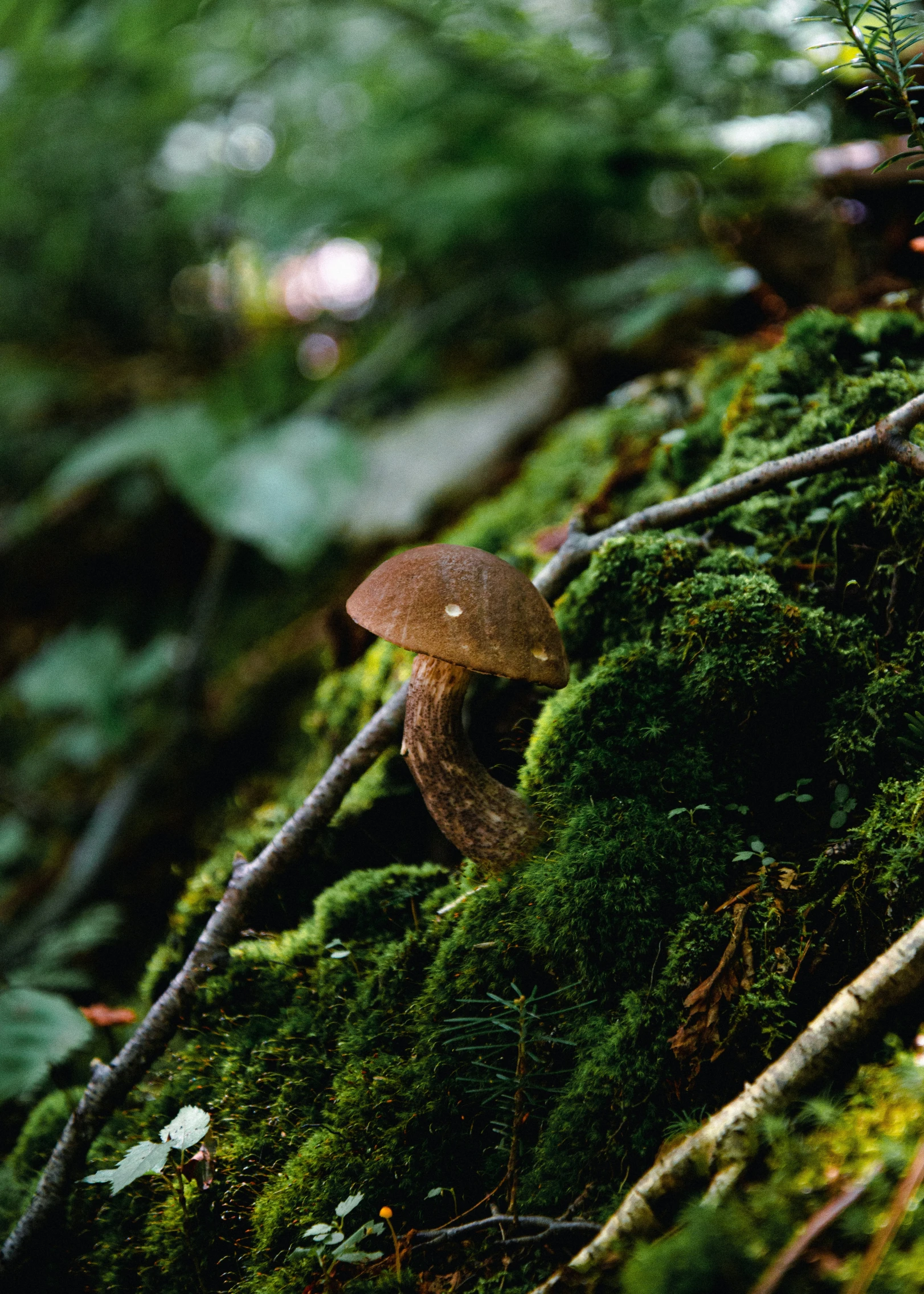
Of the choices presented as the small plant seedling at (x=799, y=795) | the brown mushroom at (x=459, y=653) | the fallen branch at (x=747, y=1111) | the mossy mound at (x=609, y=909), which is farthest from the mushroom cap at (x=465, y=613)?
the fallen branch at (x=747, y=1111)

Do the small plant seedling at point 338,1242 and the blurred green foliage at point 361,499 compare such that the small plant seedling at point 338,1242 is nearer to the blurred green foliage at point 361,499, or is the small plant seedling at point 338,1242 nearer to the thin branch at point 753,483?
the blurred green foliage at point 361,499

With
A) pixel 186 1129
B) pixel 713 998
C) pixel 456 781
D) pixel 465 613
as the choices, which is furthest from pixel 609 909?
pixel 186 1129

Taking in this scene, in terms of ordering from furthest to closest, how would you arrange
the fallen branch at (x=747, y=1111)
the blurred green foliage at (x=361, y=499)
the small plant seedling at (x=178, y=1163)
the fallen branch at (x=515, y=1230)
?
the blurred green foliage at (x=361, y=499)
the small plant seedling at (x=178, y=1163)
the fallen branch at (x=515, y=1230)
the fallen branch at (x=747, y=1111)

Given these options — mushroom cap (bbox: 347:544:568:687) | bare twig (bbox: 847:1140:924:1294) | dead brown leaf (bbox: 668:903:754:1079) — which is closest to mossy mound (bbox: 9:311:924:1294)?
dead brown leaf (bbox: 668:903:754:1079)

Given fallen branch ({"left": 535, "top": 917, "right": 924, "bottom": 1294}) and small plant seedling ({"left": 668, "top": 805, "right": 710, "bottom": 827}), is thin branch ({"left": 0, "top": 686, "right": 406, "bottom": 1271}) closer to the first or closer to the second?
small plant seedling ({"left": 668, "top": 805, "right": 710, "bottom": 827})

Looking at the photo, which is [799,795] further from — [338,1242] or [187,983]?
[187,983]

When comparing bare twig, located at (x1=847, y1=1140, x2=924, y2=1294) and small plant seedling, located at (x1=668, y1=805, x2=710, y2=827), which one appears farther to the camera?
small plant seedling, located at (x1=668, y1=805, x2=710, y2=827)
